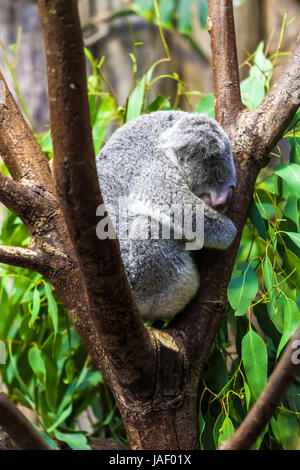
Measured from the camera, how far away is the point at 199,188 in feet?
6.93

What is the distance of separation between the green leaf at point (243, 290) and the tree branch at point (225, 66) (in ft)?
1.93

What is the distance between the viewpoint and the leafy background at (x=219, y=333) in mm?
1770

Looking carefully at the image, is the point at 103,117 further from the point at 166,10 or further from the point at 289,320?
the point at 166,10

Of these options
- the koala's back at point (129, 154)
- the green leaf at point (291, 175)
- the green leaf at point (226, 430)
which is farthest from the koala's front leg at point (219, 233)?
the green leaf at point (226, 430)

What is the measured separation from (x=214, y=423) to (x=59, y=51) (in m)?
1.34

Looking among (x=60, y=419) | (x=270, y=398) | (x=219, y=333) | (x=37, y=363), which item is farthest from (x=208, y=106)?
(x=270, y=398)

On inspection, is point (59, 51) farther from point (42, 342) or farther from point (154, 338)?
point (42, 342)

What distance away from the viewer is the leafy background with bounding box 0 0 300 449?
5.81 ft

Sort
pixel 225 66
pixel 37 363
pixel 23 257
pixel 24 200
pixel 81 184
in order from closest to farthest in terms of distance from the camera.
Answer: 1. pixel 81 184
2. pixel 23 257
3. pixel 24 200
4. pixel 225 66
5. pixel 37 363

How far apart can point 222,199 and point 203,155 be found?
0.21m

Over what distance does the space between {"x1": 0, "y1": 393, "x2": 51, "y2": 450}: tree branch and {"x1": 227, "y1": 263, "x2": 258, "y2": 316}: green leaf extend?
0.73 m

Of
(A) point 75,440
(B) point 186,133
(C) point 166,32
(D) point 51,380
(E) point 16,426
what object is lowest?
(A) point 75,440

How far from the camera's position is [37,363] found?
2193 mm

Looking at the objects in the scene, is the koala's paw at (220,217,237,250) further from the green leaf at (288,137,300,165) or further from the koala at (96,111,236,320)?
the green leaf at (288,137,300,165)
